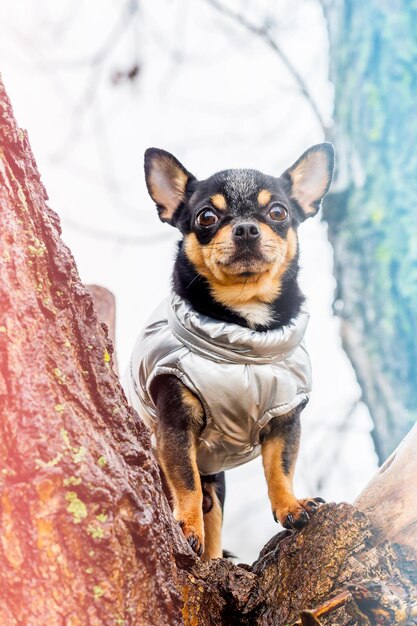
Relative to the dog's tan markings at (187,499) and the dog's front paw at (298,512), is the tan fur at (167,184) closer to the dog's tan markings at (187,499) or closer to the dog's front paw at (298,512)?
the dog's tan markings at (187,499)

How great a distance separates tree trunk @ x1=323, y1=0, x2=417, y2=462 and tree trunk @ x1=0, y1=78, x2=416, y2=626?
8.87 ft

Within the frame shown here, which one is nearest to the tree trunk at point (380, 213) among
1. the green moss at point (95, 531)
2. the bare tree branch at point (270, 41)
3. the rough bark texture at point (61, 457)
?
the bare tree branch at point (270, 41)

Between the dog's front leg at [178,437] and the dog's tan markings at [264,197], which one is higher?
the dog's tan markings at [264,197]

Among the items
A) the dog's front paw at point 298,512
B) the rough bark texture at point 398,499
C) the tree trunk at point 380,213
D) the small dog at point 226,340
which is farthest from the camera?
the tree trunk at point 380,213

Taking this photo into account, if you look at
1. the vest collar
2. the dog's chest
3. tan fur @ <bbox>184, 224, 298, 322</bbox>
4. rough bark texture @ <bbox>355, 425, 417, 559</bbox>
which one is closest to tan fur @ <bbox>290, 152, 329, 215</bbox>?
tan fur @ <bbox>184, 224, 298, 322</bbox>

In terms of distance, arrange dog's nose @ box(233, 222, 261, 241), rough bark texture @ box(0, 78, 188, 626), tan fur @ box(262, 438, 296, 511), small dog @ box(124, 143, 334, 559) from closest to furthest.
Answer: rough bark texture @ box(0, 78, 188, 626) < tan fur @ box(262, 438, 296, 511) < small dog @ box(124, 143, 334, 559) < dog's nose @ box(233, 222, 261, 241)

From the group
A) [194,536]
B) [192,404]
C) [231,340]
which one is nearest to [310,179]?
[231,340]

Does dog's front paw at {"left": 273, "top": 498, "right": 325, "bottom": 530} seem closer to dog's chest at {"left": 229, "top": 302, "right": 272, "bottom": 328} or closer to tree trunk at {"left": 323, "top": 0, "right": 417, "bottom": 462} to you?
dog's chest at {"left": 229, "top": 302, "right": 272, "bottom": 328}

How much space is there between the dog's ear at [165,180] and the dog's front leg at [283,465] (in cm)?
90

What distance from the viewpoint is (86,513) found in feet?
3.62

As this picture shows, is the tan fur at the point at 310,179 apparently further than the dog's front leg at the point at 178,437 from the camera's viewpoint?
Yes

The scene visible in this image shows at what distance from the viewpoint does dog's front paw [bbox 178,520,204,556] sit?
181cm

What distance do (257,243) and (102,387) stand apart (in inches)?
42.4

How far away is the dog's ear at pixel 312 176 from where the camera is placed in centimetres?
258
